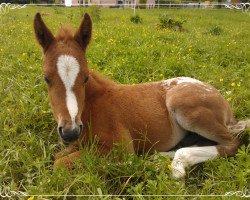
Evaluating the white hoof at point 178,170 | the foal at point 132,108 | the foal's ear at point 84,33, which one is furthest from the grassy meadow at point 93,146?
the foal's ear at point 84,33

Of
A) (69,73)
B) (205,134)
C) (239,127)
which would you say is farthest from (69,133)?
(239,127)

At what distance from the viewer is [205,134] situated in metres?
4.02

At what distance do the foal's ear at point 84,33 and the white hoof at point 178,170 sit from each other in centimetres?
168

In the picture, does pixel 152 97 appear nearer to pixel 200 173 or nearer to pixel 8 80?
pixel 200 173

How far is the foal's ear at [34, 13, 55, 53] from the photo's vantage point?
381 cm

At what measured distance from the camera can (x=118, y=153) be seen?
12.1 feet

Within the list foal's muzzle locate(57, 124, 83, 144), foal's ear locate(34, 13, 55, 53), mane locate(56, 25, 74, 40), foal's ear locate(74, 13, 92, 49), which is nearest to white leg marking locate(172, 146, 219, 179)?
foal's muzzle locate(57, 124, 83, 144)

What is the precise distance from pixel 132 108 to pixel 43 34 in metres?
1.37

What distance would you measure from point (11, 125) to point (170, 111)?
6.58 feet

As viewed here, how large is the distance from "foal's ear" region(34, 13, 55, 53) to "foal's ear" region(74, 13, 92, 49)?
0.97 ft

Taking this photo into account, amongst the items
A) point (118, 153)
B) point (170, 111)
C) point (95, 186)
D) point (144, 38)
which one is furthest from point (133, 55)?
point (95, 186)

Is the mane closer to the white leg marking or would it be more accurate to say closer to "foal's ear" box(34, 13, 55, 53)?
"foal's ear" box(34, 13, 55, 53)

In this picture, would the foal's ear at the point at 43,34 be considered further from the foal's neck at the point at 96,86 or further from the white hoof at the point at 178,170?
the white hoof at the point at 178,170

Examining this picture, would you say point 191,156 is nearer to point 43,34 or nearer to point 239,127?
point 239,127
